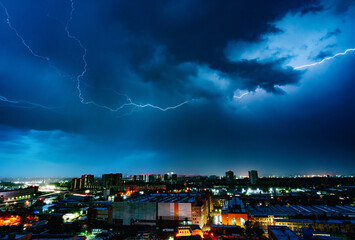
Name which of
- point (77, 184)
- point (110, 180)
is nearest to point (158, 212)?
point (110, 180)

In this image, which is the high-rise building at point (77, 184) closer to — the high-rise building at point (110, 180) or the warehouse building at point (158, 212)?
the high-rise building at point (110, 180)

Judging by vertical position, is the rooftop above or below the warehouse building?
above

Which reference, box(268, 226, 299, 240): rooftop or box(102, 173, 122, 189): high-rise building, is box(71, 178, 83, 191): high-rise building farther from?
box(268, 226, 299, 240): rooftop

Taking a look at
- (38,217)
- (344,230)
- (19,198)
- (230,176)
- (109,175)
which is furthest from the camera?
(230,176)

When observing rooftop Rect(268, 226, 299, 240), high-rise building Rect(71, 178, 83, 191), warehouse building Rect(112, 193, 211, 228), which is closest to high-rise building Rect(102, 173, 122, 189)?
high-rise building Rect(71, 178, 83, 191)

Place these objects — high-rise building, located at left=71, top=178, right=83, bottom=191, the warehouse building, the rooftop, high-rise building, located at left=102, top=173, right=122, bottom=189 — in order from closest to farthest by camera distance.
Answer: the rooftop, the warehouse building, high-rise building, located at left=102, top=173, right=122, bottom=189, high-rise building, located at left=71, top=178, right=83, bottom=191

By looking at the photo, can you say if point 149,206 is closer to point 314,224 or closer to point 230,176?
point 314,224

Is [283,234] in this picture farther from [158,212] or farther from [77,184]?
[77,184]

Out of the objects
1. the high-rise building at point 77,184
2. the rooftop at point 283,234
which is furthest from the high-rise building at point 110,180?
the rooftop at point 283,234

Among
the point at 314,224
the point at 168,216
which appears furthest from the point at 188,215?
the point at 314,224

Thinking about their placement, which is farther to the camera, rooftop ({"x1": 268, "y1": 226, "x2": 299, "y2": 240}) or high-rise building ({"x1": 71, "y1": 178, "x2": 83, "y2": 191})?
high-rise building ({"x1": 71, "y1": 178, "x2": 83, "y2": 191})

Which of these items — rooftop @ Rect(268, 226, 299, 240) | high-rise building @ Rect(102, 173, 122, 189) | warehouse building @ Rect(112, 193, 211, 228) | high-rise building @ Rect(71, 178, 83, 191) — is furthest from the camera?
high-rise building @ Rect(71, 178, 83, 191)
